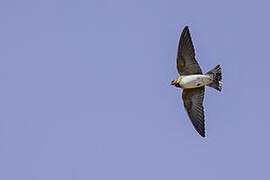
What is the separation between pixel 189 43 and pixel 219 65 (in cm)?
90

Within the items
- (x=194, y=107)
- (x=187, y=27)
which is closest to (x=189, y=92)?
(x=194, y=107)

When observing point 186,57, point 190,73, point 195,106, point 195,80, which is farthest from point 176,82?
point 195,106

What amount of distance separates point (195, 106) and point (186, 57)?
124cm

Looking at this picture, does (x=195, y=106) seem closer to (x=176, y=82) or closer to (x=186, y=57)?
(x=176, y=82)

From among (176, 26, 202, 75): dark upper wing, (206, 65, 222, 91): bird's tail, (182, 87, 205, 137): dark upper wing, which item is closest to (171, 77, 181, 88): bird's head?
(176, 26, 202, 75): dark upper wing

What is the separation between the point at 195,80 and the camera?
14711mm

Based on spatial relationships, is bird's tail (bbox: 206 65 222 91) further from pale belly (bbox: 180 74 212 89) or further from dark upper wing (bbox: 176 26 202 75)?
dark upper wing (bbox: 176 26 202 75)

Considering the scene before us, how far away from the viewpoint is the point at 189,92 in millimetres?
15422

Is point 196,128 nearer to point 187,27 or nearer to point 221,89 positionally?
point 221,89

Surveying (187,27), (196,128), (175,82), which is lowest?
(196,128)

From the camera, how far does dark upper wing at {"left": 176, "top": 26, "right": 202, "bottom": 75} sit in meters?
14.8

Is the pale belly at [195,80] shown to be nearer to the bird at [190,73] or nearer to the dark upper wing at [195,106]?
the bird at [190,73]

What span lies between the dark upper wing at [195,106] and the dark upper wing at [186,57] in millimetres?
645

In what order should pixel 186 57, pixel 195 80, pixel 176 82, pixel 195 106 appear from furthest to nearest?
pixel 195 106 → pixel 176 82 → pixel 186 57 → pixel 195 80
